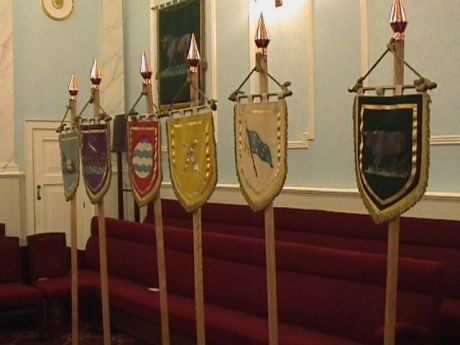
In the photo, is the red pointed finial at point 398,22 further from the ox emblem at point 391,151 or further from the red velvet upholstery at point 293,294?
the red velvet upholstery at point 293,294

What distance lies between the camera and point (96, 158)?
Result: 14.9 feet

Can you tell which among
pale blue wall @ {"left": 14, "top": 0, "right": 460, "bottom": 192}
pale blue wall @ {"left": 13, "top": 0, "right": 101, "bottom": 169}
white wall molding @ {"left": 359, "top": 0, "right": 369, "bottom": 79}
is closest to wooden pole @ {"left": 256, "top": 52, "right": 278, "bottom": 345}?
pale blue wall @ {"left": 14, "top": 0, "right": 460, "bottom": 192}

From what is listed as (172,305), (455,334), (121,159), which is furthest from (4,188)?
(455,334)

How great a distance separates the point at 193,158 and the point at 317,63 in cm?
333

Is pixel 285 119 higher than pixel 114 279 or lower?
higher

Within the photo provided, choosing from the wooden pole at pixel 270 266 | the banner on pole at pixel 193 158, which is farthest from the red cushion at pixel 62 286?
the wooden pole at pixel 270 266

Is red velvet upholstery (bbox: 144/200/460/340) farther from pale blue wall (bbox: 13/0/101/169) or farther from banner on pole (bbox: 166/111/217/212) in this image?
pale blue wall (bbox: 13/0/101/169)

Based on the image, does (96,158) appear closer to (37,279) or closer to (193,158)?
(193,158)

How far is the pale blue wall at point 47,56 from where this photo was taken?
9.06 m

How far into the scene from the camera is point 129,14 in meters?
9.61

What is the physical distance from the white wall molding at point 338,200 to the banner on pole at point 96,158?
2520 millimetres

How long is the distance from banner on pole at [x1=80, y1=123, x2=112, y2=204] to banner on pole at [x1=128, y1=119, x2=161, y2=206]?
0.26 m

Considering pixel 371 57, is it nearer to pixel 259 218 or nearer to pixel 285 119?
pixel 259 218

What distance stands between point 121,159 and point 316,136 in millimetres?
3484
